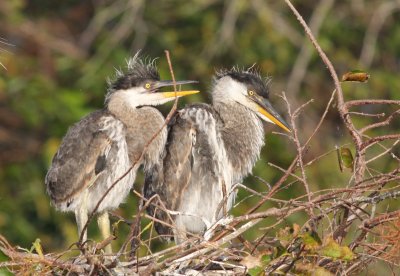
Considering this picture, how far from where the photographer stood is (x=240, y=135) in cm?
541

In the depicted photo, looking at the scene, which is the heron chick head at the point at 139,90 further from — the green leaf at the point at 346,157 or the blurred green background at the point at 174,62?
the blurred green background at the point at 174,62

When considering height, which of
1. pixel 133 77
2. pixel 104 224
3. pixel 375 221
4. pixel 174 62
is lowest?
pixel 174 62

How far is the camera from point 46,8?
989 cm

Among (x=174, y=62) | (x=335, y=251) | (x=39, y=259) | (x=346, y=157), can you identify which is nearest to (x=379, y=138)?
(x=346, y=157)

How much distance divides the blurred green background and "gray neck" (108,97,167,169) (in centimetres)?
286

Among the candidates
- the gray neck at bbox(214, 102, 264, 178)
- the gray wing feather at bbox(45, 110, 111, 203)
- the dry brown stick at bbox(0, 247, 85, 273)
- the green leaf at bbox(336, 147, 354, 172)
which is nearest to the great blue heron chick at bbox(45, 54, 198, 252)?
the gray wing feather at bbox(45, 110, 111, 203)

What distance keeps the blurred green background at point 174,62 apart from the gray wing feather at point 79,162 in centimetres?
303

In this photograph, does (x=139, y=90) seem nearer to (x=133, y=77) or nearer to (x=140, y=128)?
(x=133, y=77)

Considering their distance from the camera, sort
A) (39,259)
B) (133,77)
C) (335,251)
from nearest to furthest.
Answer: (335,251) < (39,259) < (133,77)

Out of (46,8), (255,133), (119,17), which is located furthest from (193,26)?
(255,133)

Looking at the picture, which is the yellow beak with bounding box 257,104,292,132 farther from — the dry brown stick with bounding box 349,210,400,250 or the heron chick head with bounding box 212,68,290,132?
the dry brown stick with bounding box 349,210,400,250

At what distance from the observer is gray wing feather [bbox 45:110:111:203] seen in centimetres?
505

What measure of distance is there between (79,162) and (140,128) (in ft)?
1.06

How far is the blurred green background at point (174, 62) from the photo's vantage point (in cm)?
850
